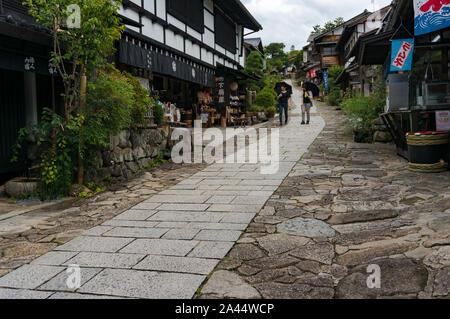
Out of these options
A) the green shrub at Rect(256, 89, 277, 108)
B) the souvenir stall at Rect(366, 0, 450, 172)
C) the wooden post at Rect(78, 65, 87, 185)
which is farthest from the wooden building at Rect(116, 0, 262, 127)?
the souvenir stall at Rect(366, 0, 450, 172)

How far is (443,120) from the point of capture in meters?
8.43

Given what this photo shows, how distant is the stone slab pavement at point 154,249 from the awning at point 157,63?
5446 millimetres

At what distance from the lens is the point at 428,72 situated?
10.4 m

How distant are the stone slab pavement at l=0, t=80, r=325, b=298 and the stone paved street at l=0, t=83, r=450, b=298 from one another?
1 centimetres

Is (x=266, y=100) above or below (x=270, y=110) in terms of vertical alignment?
above

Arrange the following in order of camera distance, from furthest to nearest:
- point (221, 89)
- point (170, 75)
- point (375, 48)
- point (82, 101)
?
1. point (221, 89)
2. point (170, 75)
3. point (375, 48)
4. point (82, 101)

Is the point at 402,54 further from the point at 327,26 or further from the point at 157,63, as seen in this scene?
the point at 327,26

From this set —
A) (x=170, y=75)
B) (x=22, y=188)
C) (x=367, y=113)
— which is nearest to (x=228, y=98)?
(x=170, y=75)

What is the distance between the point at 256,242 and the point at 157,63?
9991 millimetres

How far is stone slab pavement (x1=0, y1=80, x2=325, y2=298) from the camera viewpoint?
3.37m

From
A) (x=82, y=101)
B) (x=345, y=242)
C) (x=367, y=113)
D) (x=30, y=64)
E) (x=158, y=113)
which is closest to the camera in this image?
(x=345, y=242)

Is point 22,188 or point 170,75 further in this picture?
point 170,75

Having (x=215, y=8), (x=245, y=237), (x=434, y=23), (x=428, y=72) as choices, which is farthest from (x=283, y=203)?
(x=215, y=8)

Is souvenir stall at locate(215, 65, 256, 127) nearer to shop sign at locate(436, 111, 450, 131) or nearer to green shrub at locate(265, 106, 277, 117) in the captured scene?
green shrub at locate(265, 106, 277, 117)
